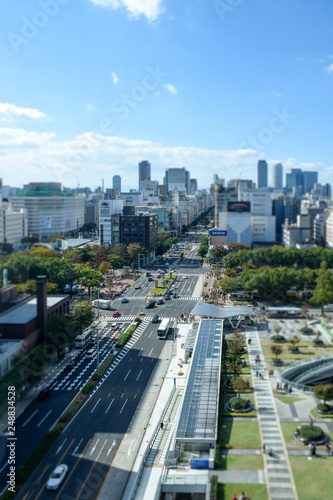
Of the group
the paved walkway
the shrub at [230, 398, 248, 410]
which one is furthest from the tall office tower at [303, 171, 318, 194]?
the shrub at [230, 398, 248, 410]

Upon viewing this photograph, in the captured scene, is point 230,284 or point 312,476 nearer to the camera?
point 312,476

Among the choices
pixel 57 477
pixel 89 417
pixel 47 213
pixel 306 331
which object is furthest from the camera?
pixel 306 331

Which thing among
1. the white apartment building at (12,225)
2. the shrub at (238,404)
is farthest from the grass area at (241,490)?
the white apartment building at (12,225)

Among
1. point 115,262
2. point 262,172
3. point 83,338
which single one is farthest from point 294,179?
point 83,338

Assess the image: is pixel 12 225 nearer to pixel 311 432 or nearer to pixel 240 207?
pixel 311 432

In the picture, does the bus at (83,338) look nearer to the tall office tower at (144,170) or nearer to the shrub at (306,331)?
the shrub at (306,331)

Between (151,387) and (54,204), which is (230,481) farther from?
(54,204)
